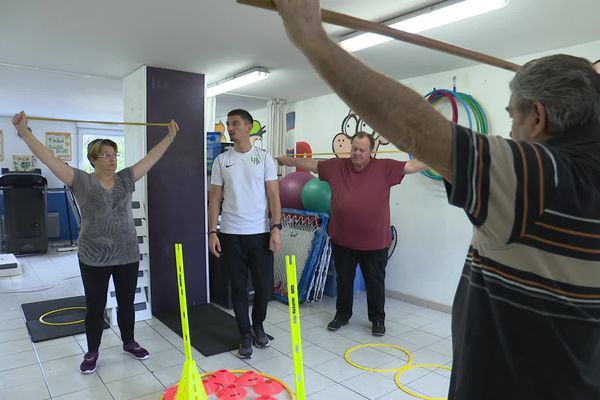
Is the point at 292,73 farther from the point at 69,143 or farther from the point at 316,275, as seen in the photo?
the point at 69,143

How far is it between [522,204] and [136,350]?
310 cm

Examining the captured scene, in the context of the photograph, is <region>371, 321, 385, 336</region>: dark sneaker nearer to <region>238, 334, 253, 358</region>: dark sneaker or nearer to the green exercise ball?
<region>238, 334, 253, 358</region>: dark sneaker

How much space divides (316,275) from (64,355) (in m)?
2.33

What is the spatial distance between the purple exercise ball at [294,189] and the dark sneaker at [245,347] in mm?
1966

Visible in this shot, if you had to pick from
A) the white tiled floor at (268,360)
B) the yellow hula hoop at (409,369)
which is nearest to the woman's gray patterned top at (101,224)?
the white tiled floor at (268,360)

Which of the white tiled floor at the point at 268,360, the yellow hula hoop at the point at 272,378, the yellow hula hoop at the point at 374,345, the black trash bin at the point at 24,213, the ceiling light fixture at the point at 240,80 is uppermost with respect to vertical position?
the ceiling light fixture at the point at 240,80

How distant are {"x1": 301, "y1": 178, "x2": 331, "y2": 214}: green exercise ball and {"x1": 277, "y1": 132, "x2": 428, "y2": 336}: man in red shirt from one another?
723mm

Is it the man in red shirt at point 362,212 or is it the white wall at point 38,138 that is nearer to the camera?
the man in red shirt at point 362,212

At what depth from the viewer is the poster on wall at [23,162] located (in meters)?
8.81

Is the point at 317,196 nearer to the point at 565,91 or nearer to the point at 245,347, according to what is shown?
the point at 245,347

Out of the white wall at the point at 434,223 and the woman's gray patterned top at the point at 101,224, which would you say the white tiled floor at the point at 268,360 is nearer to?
the white wall at the point at 434,223

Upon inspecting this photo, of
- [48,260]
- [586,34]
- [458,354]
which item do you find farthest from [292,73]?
[48,260]

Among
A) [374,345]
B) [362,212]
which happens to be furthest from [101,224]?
[374,345]

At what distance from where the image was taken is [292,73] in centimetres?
449
